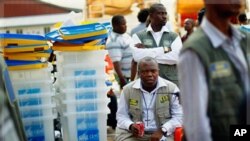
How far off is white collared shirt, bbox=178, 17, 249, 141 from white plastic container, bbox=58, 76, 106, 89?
2.34m

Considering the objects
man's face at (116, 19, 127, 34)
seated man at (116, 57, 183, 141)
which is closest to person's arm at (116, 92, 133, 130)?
seated man at (116, 57, 183, 141)

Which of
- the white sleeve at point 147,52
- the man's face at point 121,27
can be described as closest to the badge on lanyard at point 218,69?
the white sleeve at point 147,52

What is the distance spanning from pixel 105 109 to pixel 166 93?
0.53m

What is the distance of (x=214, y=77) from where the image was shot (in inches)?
100

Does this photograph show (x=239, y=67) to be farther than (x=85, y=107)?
No

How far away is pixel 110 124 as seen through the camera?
23.2ft

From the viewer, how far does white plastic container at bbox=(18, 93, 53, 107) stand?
4801 mm

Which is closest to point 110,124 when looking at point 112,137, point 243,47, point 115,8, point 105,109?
point 112,137

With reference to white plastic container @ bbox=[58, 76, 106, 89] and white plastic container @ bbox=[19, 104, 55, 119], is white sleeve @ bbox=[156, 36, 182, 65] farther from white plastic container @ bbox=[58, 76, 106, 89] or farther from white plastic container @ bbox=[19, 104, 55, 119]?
white plastic container @ bbox=[19, 104, 55, 119]

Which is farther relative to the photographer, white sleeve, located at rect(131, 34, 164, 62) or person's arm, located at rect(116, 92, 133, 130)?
white sleeve, located at rect(131, 34, 164, 62)

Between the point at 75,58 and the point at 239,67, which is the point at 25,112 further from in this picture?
the point at 239,67

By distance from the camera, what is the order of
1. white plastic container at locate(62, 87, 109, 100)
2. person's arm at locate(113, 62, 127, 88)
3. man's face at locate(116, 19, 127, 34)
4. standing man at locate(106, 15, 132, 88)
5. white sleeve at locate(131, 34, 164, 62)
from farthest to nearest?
man's face at locate(116, 19, 127, 34) → standing man at locate(106, 15, 132, 88) → person's arm at locate(113, 62, 127, 88) → white sleeve at locate(131, 34, 164, 62) → white plastic container at locate(62, 87, 109, 100)

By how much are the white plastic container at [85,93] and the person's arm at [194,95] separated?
2378mm

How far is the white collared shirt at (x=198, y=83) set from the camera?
2537 millimetres
